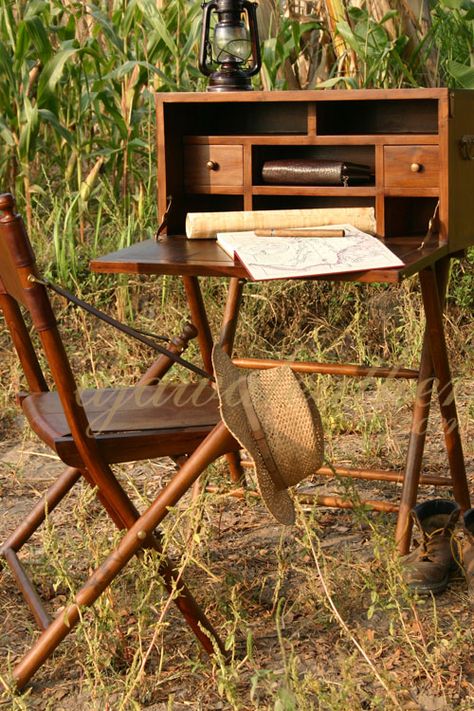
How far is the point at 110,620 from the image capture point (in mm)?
2922

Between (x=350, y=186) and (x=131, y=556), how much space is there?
4.52 feet

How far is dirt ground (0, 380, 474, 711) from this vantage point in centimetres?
273

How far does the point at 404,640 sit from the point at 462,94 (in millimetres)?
1501

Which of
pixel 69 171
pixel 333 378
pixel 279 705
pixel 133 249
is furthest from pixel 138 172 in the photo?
pixel 279 705

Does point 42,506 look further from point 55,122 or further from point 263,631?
point 55,122

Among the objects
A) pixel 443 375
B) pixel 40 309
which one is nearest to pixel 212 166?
pixel 443 375

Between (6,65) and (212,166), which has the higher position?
(6,65)

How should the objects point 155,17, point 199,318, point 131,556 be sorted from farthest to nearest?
point 155,17 < point 199,318 < point 131,556

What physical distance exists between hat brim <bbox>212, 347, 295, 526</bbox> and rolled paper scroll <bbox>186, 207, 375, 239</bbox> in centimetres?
74

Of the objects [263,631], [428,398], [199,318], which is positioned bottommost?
[263,631]

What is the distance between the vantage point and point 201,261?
3.04m

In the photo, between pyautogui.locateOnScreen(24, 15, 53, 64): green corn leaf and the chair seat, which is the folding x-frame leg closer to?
the chair seat

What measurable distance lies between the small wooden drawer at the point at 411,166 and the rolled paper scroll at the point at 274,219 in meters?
0.11

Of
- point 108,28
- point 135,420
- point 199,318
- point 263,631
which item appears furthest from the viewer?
point 108,28
